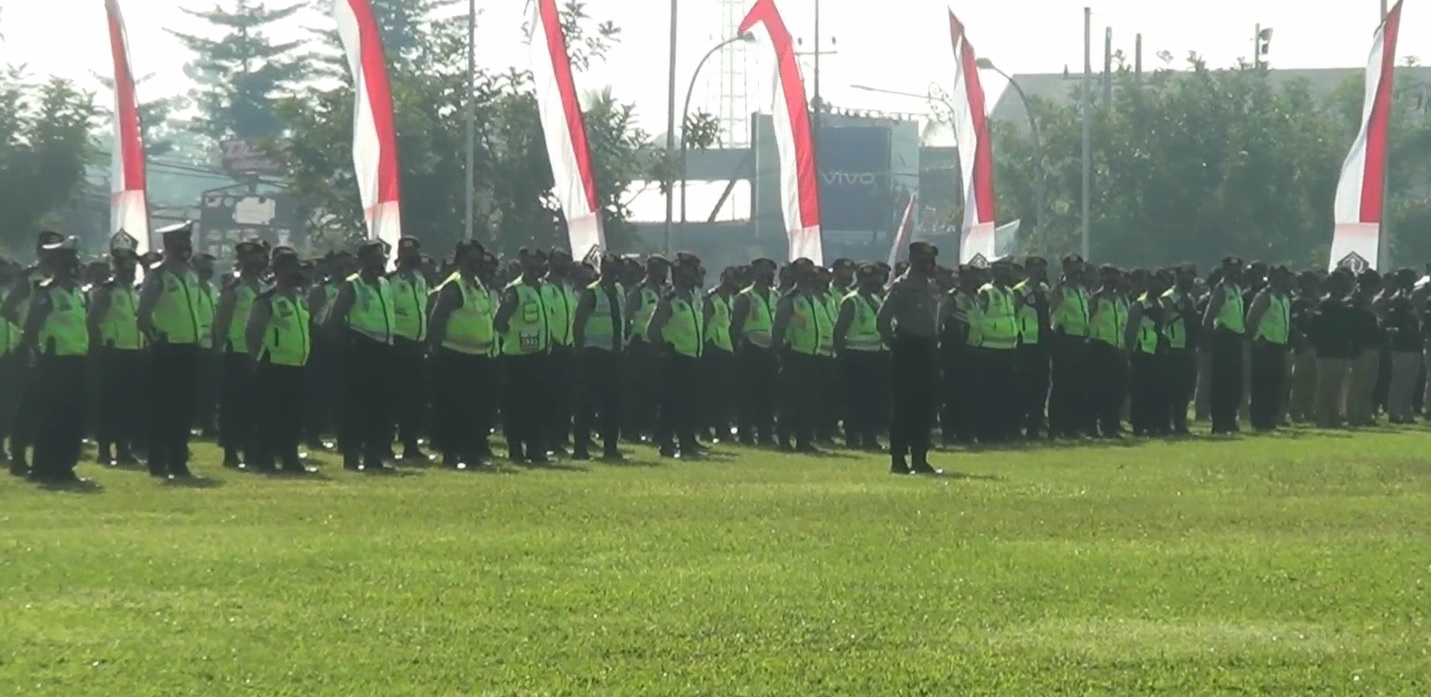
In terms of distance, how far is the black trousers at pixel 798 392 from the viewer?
30500mm

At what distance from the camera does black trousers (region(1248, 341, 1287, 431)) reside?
34.6m

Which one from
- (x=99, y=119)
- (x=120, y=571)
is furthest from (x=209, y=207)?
(x=120, y=571)

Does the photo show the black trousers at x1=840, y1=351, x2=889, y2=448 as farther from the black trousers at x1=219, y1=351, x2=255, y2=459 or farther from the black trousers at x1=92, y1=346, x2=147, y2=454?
the black trousers at x1=92, y1=346, x2=147, y2=454

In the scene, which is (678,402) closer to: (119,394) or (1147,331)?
(119,394)

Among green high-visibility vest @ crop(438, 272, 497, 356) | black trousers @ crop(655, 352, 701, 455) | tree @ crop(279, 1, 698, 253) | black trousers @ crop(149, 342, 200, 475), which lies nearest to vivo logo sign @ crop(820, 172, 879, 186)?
tree @ crop(279, 1, 698, 253)

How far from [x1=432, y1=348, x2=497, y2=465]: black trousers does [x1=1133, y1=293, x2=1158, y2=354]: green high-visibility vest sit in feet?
33.4

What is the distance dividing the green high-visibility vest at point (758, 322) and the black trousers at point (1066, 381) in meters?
3.89

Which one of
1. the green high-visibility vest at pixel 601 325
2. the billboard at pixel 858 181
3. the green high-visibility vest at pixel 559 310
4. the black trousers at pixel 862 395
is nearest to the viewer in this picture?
the green high-visibility vest at pixel 559 310

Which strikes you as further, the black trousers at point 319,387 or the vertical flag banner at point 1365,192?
the vertical flag banner at point 1365,192

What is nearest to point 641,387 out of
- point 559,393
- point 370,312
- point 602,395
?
point 559,393

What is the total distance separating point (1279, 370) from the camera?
114 feet

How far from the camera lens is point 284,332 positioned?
24.7 m

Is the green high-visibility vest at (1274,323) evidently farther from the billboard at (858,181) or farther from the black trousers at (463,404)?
the billboard at (858,181)

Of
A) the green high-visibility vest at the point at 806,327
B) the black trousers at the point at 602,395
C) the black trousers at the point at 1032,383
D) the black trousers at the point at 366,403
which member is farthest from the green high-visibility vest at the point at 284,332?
the black trousers at the point at 1032,383
